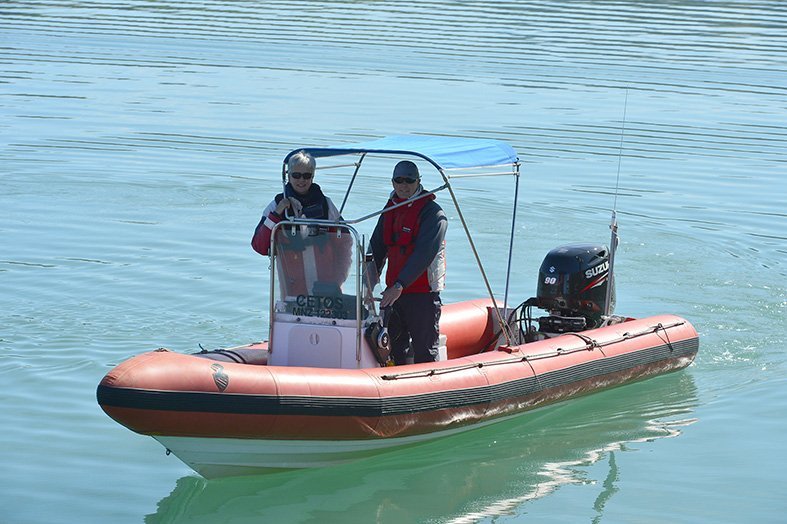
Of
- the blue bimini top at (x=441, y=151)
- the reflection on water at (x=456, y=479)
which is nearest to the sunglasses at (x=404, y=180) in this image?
the blue bimini top at (x=441, y=151)

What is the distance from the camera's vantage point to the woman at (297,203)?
24.2 feet

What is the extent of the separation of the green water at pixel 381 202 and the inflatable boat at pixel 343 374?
0.83 feet

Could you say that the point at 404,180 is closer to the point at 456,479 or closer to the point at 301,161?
the point at 301,161

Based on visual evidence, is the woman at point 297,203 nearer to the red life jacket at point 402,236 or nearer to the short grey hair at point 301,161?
the short grey hair at point 301,161

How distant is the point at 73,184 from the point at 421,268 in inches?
324

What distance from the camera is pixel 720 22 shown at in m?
30.6

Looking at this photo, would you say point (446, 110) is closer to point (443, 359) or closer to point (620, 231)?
point (620, 231)

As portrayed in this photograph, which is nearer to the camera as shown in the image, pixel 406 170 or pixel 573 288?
pixel 406 170

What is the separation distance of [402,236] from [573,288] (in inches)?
73.2

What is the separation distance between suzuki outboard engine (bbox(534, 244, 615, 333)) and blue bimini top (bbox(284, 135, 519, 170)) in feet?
3.98

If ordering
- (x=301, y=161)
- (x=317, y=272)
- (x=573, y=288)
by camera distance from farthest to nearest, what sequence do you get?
(x=573, y=288) → (x=317, y=272) → (x=301, y=161)

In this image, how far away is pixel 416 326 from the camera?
7902 millimetres

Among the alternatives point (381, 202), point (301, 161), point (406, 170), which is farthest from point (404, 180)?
point (381, 202)

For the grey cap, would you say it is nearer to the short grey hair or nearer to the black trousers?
the short grey hair
